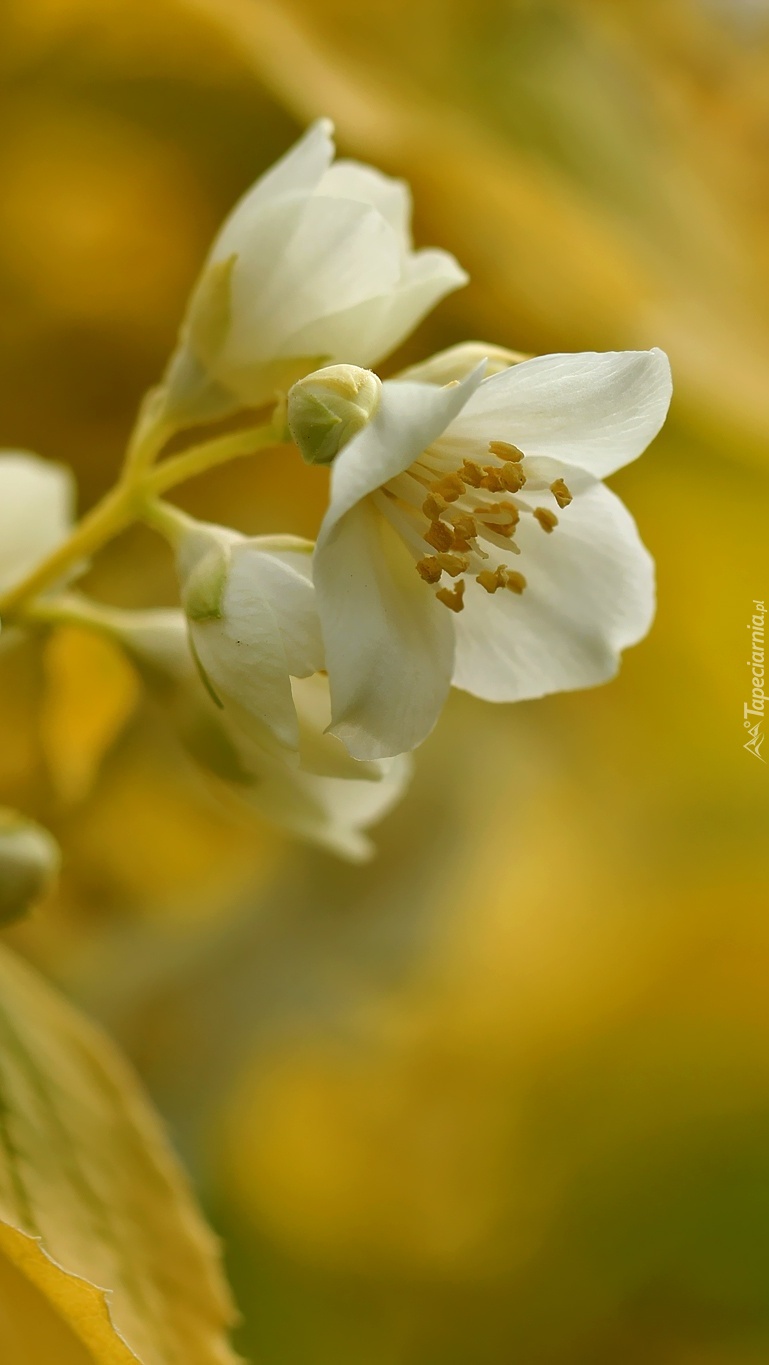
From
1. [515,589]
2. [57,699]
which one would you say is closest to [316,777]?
[515,589]

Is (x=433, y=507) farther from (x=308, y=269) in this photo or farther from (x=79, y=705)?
(x=79, y=705)

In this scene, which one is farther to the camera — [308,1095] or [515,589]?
[308,1095]

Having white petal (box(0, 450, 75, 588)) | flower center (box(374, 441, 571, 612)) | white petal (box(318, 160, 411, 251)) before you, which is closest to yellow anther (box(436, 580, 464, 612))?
flower center (box(374, 441, 571, 612))

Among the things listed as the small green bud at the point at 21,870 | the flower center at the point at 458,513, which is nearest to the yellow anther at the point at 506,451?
the flower center at the point at 458,513

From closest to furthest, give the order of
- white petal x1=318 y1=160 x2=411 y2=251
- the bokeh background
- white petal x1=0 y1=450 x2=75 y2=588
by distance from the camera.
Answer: white petal x1=318 y1=160 x2=411 y2=251
white petal x1=0 y1=450 x2=75 y2=588
the bokeh background

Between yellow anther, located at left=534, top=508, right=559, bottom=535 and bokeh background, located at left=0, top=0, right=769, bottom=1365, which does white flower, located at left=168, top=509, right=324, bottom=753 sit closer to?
yellow anther, located at left=534, top=508, right=559, bottom=535

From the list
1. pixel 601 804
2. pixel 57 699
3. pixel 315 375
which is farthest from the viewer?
pixel 601 804

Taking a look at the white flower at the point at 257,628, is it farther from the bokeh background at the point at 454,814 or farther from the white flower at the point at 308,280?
the bokeh background at the point at 454,814

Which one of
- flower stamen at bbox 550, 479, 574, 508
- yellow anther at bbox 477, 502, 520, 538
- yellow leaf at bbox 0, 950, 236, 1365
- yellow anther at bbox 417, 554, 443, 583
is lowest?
yellow leaf at bbox 0, 950, 236, 1365

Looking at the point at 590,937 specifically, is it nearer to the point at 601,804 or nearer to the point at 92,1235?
the point at 601,804
